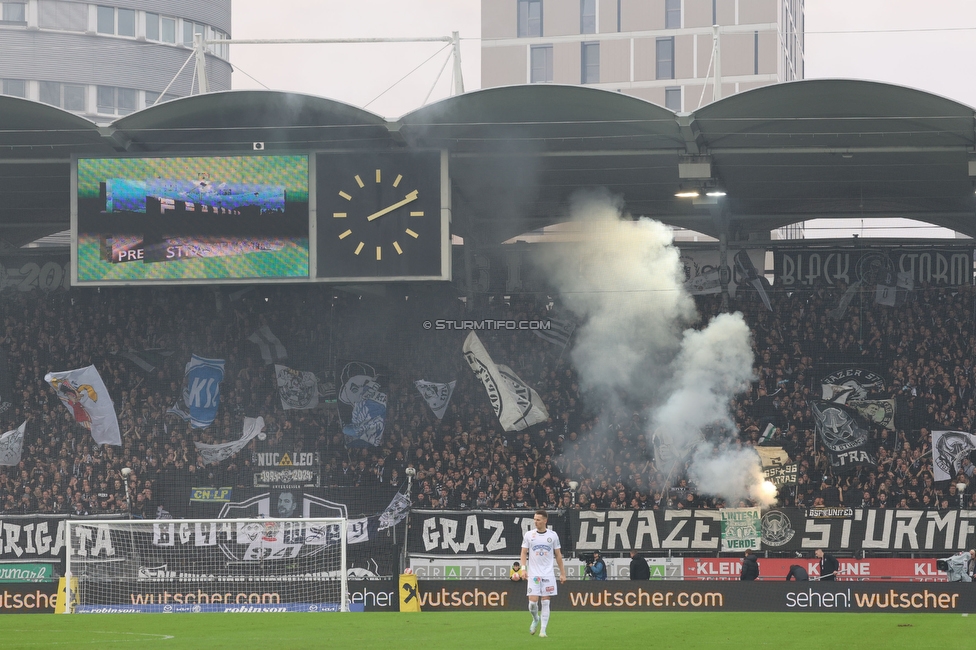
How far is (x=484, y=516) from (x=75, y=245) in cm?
966

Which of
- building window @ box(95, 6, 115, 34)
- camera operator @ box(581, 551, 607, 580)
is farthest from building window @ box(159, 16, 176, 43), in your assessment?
camera operator @ box(581, 551, 607, 580)

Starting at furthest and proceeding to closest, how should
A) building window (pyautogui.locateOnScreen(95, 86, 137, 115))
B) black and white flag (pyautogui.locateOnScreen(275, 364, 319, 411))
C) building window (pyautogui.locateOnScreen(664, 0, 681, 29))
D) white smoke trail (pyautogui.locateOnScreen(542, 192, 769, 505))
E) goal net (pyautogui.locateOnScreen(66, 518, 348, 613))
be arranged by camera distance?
building window (pyautogui.locateOnScreen(664, 0, 681, 29)) → building window (pyautogui.locateOnScreen(95, 86, 137, 115)) → black and white flag (pyautogui.locateOnScreen(275, 364, 319, 411)) → white smoke trail (pyautogui.locateOnScreen(542, 192, 769, 505)) → goal net (pyautogui.locateOnScreen(66, 518, 348, 613))

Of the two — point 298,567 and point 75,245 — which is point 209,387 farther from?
point 298,567

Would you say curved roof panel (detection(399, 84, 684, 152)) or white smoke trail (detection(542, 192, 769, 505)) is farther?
white smoke trail (detection(542, 192, 769, 505))

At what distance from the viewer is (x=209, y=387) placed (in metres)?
31.0

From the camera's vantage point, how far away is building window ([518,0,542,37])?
71250mm

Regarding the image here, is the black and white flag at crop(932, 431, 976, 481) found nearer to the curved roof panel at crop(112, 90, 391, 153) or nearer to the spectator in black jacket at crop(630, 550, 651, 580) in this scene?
the spectator in black jacket at crop(630, 550, 651, 580)

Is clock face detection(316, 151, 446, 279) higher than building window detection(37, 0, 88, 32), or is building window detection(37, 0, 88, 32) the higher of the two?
building window detection(37, 0, 88, 32)

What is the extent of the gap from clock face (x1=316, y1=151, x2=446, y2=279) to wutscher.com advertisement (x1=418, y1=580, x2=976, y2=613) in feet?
21.4

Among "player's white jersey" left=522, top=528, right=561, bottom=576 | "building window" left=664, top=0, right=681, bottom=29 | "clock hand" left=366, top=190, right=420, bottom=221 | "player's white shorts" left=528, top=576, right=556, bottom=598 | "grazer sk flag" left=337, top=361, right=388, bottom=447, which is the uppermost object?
"building window" left=664, top=0, right=681, bottom=29

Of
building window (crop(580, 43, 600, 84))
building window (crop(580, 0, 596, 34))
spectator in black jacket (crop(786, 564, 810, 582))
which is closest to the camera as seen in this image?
spectator in black jacket (crop(786, 564, 810, 582))

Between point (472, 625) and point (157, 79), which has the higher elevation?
point (157, 79)

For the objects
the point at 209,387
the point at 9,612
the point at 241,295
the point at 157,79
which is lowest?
the point at 9,612

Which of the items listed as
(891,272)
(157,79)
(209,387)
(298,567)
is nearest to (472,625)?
(298,567)
